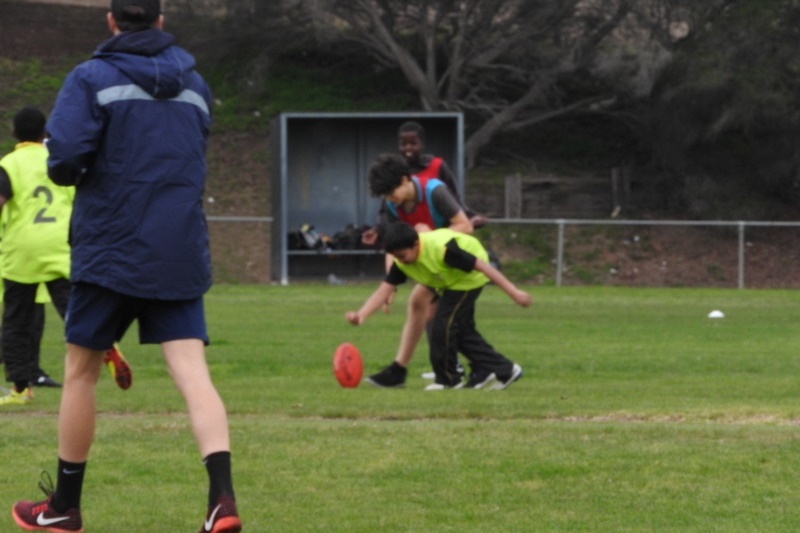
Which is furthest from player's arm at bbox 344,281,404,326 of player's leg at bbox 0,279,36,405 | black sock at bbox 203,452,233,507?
black sock at bbox 203,452,233,507

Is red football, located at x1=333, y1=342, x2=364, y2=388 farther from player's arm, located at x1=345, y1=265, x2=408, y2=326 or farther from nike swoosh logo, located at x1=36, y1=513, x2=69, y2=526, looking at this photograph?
nike swoosh logo, located at x1=36, y1=513, x2=69, y2=526

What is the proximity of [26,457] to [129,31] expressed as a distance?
110 inches

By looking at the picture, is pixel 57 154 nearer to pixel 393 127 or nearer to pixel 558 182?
pixel 393 127

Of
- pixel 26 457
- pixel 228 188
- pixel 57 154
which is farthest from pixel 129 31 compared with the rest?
pixel 228 188

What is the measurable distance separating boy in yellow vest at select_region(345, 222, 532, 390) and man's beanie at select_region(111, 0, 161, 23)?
16.5 ft

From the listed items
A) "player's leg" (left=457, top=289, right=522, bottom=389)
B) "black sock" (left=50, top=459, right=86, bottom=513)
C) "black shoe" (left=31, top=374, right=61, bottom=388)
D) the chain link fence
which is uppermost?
"black sock" (left=50, top=459, right=86, bottom=513)

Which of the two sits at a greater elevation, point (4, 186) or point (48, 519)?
point (4, 186)

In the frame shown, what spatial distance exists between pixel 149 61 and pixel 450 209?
6.37 meters

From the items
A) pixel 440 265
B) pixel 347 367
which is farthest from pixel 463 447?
pixel 347 367

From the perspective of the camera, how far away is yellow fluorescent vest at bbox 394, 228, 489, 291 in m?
10.9

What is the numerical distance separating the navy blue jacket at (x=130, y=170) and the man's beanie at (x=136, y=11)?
73 millimetres

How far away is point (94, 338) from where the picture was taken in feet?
18.4

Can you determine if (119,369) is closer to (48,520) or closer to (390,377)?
(390,377)

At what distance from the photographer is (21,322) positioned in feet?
35.7
